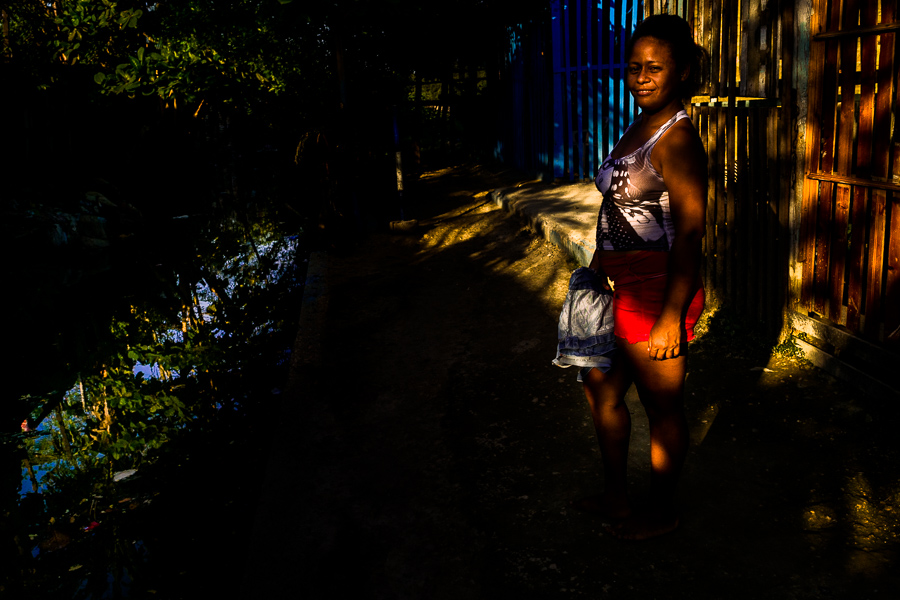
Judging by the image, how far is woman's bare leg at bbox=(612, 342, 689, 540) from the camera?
2383 mm

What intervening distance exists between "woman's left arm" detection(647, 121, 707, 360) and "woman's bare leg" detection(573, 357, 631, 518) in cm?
34

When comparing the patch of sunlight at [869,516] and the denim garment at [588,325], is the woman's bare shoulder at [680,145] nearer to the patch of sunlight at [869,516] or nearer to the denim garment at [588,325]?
the denim garment at [588,325]

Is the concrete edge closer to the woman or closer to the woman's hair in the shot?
the woman

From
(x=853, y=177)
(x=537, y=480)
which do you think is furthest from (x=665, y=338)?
(x=853, y=177)

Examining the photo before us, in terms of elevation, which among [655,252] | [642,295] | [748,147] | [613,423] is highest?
[748,147]

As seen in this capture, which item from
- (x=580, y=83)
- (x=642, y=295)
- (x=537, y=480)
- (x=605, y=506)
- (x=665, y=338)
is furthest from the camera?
(x=580, y=83)

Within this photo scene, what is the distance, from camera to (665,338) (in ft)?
7.47

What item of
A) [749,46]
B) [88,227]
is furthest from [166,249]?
[749,46]

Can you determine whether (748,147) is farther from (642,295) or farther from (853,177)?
(642,295)

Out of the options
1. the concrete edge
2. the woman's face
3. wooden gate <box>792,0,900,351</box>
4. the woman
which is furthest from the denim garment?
the concrete edge

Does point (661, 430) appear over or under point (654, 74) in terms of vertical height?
under

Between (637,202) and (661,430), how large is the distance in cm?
82

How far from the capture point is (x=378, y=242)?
8.73 m

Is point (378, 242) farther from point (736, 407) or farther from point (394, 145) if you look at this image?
point (736, 407)
